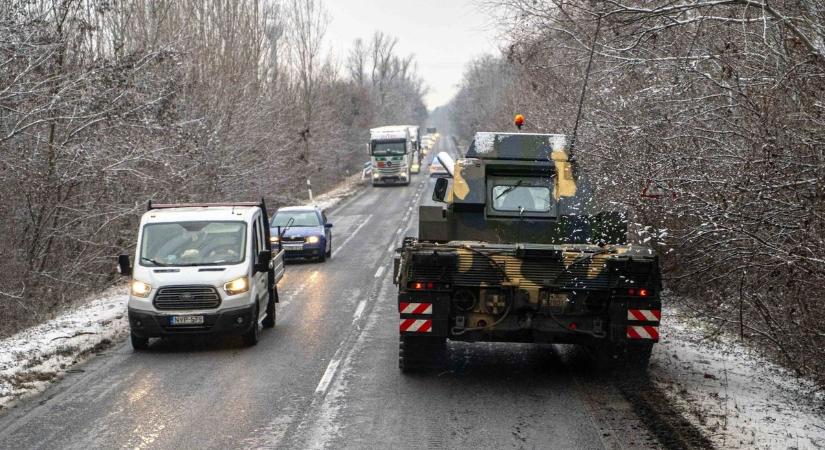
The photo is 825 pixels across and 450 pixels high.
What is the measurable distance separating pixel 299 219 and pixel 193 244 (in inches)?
497

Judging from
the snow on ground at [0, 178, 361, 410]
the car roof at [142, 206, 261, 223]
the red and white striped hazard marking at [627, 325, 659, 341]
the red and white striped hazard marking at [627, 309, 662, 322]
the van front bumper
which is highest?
the car roof at [142, 206, 261, 223]

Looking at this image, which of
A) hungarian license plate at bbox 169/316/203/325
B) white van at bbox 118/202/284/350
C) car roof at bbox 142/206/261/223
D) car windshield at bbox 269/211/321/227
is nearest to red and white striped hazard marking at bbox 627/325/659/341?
white van at bbox 118/202/284/350

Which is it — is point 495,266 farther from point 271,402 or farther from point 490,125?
point 490,125

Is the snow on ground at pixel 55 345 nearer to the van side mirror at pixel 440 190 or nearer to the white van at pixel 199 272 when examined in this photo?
the white van at pixel 199 272

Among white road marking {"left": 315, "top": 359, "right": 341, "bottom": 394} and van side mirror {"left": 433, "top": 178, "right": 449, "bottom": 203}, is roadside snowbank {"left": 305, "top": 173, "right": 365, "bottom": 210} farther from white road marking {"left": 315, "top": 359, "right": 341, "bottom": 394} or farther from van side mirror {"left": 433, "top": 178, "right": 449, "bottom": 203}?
white road marking {"left": 315, "top": 359, "right": 341, "bottom": 394}

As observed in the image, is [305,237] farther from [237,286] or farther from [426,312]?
[426,312]

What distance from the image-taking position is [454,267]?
1033cm

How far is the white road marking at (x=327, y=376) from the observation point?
10.6 metres

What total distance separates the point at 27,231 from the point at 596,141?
12.8m

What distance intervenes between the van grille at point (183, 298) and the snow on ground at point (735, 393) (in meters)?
6.16

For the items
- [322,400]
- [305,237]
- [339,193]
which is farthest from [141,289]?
[339,193]

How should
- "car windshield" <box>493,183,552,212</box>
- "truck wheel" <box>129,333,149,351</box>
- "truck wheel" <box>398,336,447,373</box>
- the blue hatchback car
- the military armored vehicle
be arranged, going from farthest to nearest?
the blue hatchback car, "truck wheel" <box>129,333,149,351</box>, "car windshield" <box>493,183,552,212</box>, "truck wheel" <box>398,336,447,373</box>, the military armored vehicle

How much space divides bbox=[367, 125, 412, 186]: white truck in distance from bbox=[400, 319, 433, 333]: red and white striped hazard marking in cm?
4835

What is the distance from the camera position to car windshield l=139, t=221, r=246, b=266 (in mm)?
13766
